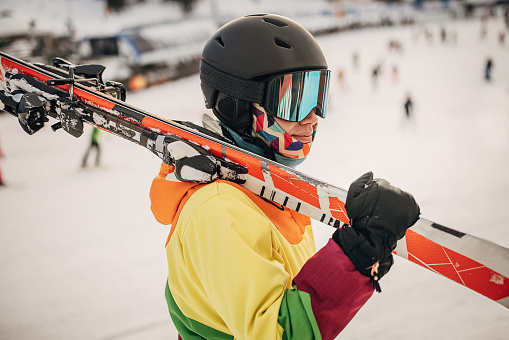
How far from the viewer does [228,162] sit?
1158mm

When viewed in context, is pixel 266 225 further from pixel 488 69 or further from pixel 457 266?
pixel 488 69

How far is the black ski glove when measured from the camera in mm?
927

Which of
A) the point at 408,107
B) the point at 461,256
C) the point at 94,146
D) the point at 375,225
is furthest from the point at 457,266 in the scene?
the point at 408,107

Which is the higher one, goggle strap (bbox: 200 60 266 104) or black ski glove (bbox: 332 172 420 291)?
goggle strap (bbox: 200 60 266 104)

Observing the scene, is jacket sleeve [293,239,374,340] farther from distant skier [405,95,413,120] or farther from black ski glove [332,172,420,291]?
distant skier [405,95,413,120]

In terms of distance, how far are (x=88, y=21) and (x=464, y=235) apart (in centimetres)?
1854

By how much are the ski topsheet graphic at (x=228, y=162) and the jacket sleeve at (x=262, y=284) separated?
19cm

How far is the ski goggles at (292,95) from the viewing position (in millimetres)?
1213

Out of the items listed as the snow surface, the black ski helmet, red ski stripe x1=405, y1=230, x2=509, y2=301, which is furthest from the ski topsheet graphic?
the snow surface

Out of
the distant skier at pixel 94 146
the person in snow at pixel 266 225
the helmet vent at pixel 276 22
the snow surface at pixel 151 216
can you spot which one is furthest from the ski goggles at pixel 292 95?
the distant skier at pixel 94 146

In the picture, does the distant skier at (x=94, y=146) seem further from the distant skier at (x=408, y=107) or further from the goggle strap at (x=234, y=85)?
the distant skier at (x=408, y=107)

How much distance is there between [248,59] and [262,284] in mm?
696

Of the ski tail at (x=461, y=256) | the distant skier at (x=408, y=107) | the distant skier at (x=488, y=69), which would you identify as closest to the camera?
the ski tail at (x=461, y=256)

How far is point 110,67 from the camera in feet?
53.1
